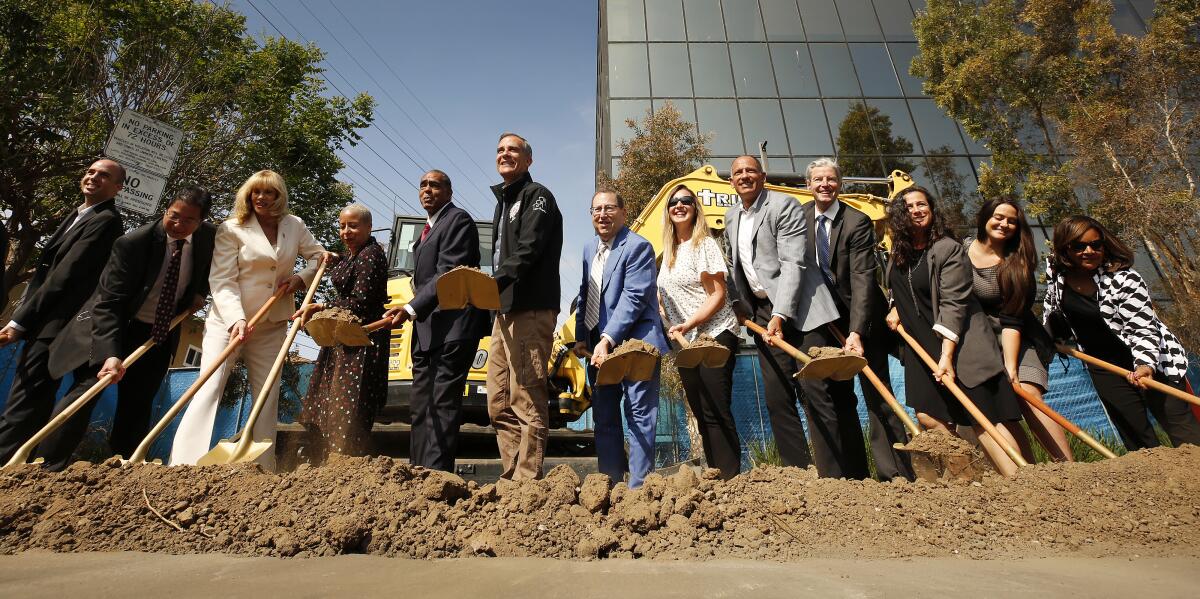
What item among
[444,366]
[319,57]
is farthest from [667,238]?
[319,57]

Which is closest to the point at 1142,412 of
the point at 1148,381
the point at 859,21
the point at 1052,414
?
the point at 1148,381

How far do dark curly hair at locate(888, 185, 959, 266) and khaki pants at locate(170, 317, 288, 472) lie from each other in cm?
336

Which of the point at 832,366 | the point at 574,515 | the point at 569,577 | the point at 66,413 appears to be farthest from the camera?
the point at 832,366

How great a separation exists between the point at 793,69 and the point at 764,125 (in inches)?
96.4

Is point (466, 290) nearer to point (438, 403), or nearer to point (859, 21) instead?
point (438, 403)

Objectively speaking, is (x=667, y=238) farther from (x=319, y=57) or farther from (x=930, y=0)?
(x=930, y=0)

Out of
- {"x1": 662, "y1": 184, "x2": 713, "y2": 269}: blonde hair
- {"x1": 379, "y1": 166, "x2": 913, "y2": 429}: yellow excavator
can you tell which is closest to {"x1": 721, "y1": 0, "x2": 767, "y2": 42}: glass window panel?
{"x1": 379, "y1": 166, "x2": 913, "y2": 429}: yellow excavator

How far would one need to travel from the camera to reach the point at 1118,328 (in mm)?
3072

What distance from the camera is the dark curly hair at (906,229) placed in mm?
3418

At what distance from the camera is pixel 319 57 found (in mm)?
10617

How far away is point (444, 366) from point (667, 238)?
4.93 feet

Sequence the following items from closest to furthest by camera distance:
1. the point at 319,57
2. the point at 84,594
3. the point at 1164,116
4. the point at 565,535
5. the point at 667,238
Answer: the point at 84,594 < the point at 565,535 < the point at 667,238 < the point at 1164,116 < the point at 319,57

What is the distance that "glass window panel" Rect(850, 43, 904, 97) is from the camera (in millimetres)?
16141

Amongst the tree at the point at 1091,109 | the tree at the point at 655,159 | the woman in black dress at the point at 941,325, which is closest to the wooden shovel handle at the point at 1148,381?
the woman in black dress at the point at 941,325
